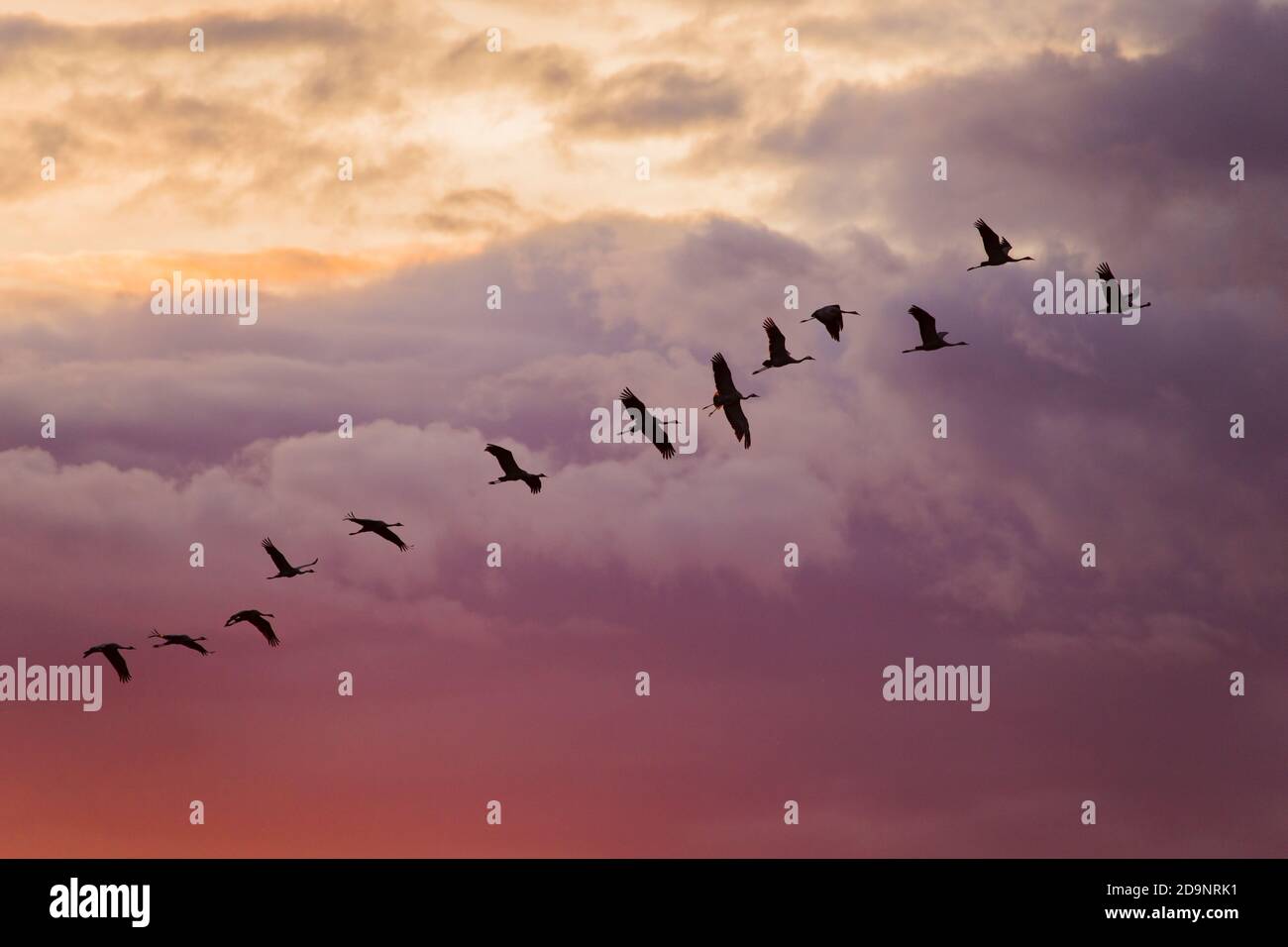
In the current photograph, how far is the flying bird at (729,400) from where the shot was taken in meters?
68.2

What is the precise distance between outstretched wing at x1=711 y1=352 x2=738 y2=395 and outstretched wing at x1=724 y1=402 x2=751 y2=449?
1.88 feet

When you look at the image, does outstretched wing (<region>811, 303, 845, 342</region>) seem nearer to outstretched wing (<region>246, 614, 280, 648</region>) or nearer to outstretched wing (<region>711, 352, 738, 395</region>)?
outstretched wing (<region>711, 352, 738, 395</region>)

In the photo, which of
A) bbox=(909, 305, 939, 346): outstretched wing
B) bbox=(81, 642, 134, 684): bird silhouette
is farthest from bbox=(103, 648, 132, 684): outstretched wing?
bbox=(909, 305, 939, 346): outstretched wing

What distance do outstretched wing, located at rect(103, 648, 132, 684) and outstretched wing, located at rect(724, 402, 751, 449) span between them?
2656 cm

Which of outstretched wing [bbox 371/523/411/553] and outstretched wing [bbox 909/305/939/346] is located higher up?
outstretched wing [bbox 909/305/939/346]

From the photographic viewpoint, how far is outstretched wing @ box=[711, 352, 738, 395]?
68062mm

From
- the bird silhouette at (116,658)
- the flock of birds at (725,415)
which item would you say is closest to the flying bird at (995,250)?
the flock of birds at (725,415)

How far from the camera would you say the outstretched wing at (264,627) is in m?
72.2

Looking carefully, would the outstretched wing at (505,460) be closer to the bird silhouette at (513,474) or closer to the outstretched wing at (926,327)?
the bird silhouette at (513,474)

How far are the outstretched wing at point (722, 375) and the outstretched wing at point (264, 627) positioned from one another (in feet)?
67.4
